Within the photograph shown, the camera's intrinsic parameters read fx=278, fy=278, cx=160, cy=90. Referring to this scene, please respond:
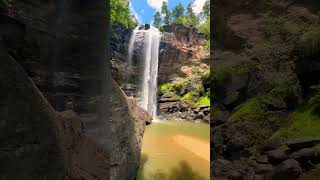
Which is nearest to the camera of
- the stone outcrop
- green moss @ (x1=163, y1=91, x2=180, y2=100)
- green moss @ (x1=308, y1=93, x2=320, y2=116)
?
the stone outcrop

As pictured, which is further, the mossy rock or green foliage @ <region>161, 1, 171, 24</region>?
green foliage @ <region>161, 1, 171, 24</region>

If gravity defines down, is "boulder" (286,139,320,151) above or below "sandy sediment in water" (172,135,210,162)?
above

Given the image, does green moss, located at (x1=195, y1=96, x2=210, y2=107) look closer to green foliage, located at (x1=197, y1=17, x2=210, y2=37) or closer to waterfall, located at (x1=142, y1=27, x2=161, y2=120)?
waterfall, located at (x1=142, y1=27, x2=161, y2=120)

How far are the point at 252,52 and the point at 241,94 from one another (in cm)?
73

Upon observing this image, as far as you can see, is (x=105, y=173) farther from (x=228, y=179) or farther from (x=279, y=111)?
(x=279, y=111)

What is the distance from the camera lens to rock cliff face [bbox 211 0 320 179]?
13.1 feet

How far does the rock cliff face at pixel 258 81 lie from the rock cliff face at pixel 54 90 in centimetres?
207

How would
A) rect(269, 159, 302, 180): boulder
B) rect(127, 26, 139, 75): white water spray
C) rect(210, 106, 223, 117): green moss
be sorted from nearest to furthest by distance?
rect(269, 159, 302, 180): boulder < rect(210, 106, 223, 117): green moss < rect(127, 26, 139, 75): white water spray

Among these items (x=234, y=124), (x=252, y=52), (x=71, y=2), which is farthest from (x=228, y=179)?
(x=71, y=2)

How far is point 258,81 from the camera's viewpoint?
448cm

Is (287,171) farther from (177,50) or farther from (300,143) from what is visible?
(177,50)

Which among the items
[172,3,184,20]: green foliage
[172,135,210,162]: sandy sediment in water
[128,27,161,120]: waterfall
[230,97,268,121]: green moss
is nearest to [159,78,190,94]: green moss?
[128,27,161,120]: waterfall

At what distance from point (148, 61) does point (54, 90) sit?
1192 inches

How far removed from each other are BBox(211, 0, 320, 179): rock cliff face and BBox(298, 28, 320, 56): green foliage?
2 centimetres
